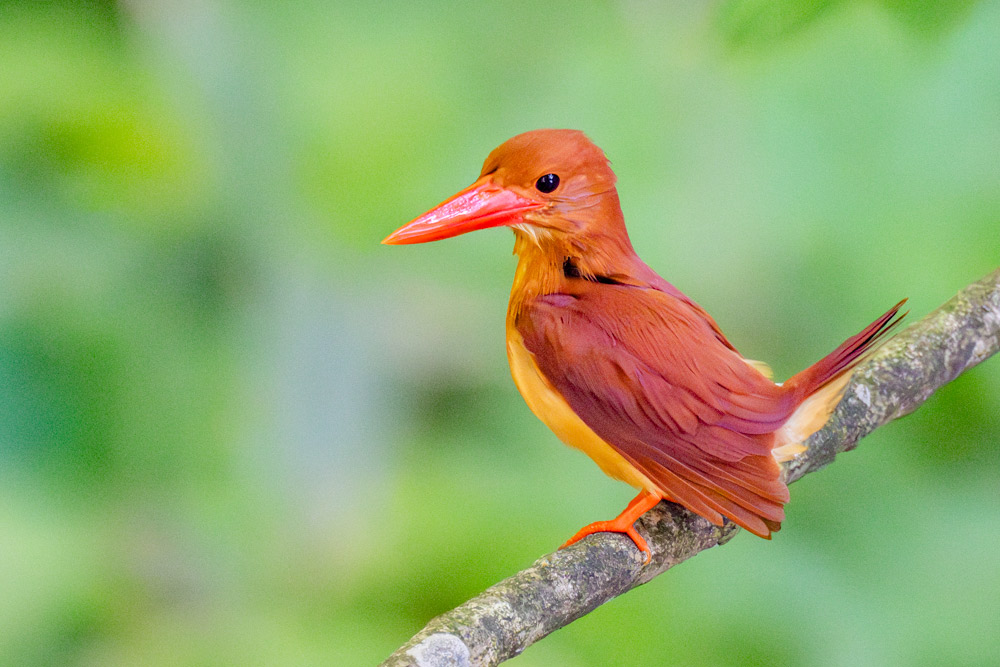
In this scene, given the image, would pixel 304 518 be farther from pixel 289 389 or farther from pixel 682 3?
pixel 682 3

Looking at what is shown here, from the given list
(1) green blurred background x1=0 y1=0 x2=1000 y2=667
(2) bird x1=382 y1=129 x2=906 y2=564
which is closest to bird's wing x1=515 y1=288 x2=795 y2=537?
(2) bird x1=382 y1=129 x2=906 y2=564

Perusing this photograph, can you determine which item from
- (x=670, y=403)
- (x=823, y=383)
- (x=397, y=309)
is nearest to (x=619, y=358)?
(x=670, y=403)

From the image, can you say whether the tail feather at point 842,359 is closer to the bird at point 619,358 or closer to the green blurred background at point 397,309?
the bird at point 619,358

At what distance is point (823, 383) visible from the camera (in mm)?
704

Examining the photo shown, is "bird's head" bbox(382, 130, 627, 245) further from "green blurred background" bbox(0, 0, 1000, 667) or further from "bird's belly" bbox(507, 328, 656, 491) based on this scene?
"green blurred background" bbox(0, 0, 1000, 667)

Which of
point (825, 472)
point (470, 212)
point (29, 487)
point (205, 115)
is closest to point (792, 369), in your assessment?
point (825, 472)

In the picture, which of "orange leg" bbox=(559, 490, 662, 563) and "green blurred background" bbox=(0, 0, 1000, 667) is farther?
"green blurred background" bbox=(0, 0, 1000, 667)

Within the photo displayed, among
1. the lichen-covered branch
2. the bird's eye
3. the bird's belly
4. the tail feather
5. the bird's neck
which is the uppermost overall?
the bird's eye

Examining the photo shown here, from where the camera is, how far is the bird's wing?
0.69 meters

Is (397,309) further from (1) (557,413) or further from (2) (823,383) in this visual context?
(2) (823,383)

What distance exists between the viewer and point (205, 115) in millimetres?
1061

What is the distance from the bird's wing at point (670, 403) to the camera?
2.27 ft

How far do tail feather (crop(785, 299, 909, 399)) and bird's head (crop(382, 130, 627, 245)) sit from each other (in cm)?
A: 20

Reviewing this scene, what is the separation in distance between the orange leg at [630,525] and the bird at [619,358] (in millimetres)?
52
